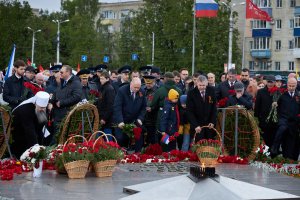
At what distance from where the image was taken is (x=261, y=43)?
9919 centimetres

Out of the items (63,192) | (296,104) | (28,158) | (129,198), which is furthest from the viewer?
(296,104)

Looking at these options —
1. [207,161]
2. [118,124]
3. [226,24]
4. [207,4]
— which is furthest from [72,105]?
[226,24]

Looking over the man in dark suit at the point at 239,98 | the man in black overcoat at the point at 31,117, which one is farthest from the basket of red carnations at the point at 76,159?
the man in dark suit at the point at 239,98

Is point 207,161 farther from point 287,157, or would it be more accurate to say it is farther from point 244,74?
point 244,74

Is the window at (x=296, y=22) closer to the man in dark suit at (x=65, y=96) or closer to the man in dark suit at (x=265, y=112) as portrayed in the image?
the man in dark suit at (x=265, y=112)

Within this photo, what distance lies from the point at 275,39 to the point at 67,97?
8227 centimetres

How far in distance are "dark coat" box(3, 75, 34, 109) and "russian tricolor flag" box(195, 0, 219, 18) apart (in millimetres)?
30297

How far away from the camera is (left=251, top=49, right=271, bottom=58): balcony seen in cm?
9738

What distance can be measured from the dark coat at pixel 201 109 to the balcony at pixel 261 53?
81495 mm

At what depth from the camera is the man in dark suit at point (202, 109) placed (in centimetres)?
1697

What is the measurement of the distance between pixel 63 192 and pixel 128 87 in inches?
255

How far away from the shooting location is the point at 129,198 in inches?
419

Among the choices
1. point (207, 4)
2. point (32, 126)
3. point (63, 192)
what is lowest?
point (63, 192)

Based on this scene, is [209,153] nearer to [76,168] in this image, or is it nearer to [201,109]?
[201,109]
